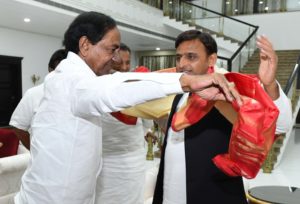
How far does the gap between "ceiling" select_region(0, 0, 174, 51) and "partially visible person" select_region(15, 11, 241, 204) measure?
6.20 m

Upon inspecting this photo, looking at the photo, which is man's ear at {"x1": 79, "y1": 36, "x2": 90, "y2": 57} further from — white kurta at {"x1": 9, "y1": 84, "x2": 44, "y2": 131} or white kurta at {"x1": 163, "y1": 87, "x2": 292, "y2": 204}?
white kurta at {"x1": 9, "y1": 84, "x2": 44, "y2": 131}

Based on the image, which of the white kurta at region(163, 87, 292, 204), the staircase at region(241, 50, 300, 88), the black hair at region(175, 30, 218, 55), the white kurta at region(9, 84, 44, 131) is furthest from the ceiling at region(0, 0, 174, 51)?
the white kurta at region(163, 87, 292, 204)

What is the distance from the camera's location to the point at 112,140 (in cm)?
172

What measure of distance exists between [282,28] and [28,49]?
8.70 meters

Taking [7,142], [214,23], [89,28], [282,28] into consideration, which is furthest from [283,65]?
[89,28]

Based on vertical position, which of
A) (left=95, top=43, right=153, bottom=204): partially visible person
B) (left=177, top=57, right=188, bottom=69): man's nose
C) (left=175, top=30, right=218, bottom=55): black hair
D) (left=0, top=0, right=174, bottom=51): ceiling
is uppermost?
(left=0, top=0, right=174, bottom=51): ceiling

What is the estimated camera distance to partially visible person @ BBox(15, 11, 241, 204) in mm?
992

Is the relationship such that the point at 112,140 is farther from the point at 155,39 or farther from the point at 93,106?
the point at 155,39

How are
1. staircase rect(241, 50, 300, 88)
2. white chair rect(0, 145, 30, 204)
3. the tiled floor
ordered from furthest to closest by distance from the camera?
staircase rect(241, 50, 300, 88) → the tiled floor → white chair rect(0, 145, 30, 204)

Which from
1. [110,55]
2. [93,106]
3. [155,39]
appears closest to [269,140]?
[93,106]

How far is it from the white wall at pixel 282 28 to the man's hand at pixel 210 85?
1197 centimetres

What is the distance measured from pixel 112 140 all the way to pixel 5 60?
27.6 feet

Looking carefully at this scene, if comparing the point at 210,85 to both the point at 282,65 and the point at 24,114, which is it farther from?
the point at 282,65

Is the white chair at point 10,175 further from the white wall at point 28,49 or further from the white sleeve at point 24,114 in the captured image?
the white wall at point 28,49
